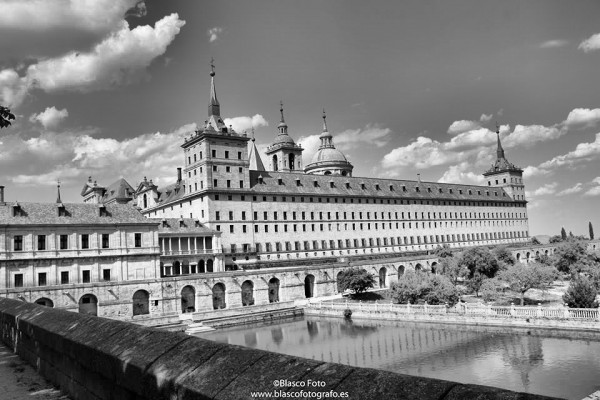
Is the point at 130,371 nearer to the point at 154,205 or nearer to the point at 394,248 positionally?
the point at 154,205

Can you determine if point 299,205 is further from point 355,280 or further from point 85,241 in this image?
point 85,241

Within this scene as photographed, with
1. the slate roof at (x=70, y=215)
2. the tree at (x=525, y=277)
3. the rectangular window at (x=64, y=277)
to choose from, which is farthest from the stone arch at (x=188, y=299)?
the tree at (x=525, y=277)

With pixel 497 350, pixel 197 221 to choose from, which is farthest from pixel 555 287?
pixel 197 221

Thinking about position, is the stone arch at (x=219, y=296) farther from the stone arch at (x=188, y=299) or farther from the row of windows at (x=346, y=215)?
the row of windows at (x=346, y=215)

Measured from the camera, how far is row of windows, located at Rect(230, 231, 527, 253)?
72125 mm

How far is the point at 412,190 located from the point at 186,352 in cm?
9641

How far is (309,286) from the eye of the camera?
6462cm

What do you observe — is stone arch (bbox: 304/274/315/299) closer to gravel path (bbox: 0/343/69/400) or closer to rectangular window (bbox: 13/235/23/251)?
rectangular window (bbox: 13/235/23/251)

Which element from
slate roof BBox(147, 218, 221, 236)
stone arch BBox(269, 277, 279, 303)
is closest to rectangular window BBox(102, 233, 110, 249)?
slate roof BBox(147, 218, 221, 236)

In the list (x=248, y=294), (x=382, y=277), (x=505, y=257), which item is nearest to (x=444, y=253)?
(x=505, y=257)

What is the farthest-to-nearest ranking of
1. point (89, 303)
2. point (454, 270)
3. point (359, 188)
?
point (359, 188), point (454, 270), point (89, 303)

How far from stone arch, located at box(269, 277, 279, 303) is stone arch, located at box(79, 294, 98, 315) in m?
20.3

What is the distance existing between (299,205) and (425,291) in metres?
31.2

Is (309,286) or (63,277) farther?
(309,286)
